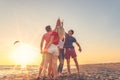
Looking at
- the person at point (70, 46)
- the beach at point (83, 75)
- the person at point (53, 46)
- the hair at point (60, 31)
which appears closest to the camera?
the person at point (53, 46)

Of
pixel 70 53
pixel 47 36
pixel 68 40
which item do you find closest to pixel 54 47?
pixel 47 36

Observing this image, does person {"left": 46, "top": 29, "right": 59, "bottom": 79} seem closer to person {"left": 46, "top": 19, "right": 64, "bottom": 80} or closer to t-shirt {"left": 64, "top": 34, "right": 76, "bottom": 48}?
person {"left": 46, "top": 19, "right": 64, "bottom": 80}

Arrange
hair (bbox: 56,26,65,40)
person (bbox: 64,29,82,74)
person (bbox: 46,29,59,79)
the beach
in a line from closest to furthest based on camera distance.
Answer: person (bbox: 46,29,59,79)
hair (bbox: 56,26,65,40)
the beach
person (bbox: 64,29,82,74)

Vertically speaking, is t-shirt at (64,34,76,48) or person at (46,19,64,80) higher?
t-shirt at (64,34,76,48)

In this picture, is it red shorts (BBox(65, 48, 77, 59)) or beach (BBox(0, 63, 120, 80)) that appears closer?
beach (BBox(0, 63, 120, 80))

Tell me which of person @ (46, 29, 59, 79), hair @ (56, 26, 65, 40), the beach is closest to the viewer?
person @ (46, 29, 59, 79)

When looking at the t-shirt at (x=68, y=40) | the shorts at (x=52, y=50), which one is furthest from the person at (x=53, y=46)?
the t-shirt at (x=68, y=40)

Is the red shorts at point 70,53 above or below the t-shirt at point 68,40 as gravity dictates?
below

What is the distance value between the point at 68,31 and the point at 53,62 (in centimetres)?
423

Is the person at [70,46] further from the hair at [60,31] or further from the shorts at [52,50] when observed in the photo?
the shorts at [52,50]

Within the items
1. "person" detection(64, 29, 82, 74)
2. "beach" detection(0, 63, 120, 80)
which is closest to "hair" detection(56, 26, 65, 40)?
"beach" detection(0, 63, 120, 80)

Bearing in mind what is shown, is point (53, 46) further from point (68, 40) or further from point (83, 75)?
point (83, 75)

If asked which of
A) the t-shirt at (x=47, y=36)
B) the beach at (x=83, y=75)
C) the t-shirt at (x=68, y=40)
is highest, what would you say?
the t-shirt at (x=68, y=40)

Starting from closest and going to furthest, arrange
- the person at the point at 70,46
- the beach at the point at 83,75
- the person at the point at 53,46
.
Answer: the person at the point at 53,46, the beach at the point at 83,75, the person at the point at 70,46
